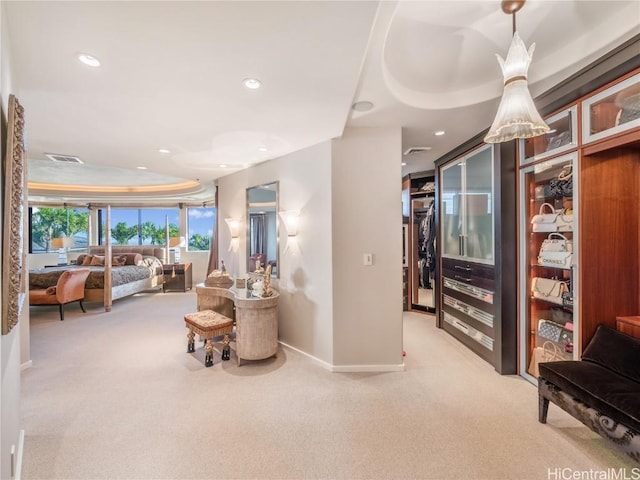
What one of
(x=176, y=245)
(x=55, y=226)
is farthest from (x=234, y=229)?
(x=55, y=226)

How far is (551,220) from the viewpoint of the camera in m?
2.64

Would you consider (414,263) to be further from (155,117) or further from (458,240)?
(155,117)

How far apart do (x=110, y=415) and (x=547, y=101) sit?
4381 millimetres

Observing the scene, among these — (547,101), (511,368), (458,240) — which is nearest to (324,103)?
(547,101)

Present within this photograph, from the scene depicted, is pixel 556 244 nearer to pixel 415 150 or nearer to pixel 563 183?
pixel 563 183

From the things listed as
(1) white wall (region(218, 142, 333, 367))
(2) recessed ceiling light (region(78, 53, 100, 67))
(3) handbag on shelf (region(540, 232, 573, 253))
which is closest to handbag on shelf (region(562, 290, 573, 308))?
(3) handbag on shelf (region(540, 232, 573, 253))

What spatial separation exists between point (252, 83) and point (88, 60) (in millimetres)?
914

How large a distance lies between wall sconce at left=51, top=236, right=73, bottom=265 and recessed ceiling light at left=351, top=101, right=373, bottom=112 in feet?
30.4

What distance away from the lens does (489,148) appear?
3.19 meters

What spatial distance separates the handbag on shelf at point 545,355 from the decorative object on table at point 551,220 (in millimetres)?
1055

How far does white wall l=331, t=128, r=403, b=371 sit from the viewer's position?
3.06 meters

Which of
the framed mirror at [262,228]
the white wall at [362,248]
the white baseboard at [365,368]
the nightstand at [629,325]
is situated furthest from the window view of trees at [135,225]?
the nightstand at [629,325]

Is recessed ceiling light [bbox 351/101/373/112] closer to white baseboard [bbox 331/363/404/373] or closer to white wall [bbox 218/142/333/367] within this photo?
white wall [bbox 218/142/333/367]

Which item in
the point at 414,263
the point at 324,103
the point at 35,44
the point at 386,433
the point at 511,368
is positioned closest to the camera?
the point at 35,44
